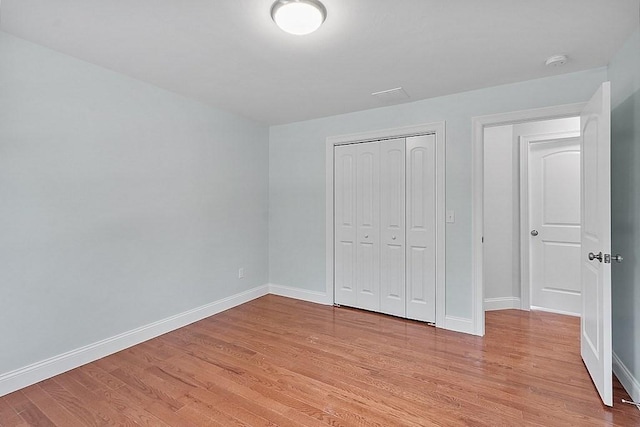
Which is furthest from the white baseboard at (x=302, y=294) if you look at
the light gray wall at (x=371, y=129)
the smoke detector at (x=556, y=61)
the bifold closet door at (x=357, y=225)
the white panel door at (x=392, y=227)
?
the smoke detector at (x=556, y=61)

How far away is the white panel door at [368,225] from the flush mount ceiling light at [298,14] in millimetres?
1977

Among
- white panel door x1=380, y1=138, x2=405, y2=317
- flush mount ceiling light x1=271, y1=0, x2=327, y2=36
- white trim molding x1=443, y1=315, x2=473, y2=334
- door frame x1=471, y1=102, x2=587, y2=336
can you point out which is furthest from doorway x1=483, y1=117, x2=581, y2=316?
flush mount ceiling light x1=271, y1=0, x2=327, y2=36

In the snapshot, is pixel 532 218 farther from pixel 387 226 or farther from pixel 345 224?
pixel 345 224

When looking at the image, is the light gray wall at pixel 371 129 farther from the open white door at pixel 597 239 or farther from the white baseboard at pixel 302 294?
the open white door at pixel 597 239

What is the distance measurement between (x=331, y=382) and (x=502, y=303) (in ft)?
8.67

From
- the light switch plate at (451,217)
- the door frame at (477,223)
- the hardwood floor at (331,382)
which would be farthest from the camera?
the light switch plate at (451,217)

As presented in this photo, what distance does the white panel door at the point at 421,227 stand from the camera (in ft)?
10.7

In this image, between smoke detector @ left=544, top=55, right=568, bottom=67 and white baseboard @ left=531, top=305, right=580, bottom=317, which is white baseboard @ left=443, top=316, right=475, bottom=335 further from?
smoke detector @ left=544, top=55, right=568, bottom=67

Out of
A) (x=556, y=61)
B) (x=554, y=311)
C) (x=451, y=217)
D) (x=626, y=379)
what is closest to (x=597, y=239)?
(x=626, y=379)

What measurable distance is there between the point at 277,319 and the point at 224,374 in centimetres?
114

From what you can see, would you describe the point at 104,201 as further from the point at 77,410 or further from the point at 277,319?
the point at 277,319

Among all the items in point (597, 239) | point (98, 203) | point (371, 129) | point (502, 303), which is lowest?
point (502, 303)

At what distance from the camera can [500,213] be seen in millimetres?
3746

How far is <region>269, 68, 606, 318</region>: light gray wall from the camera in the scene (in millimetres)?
2754
